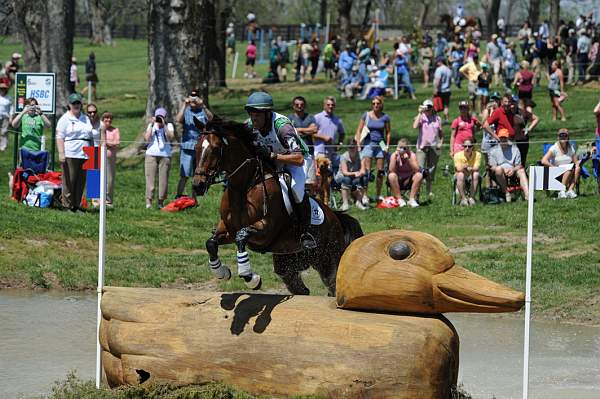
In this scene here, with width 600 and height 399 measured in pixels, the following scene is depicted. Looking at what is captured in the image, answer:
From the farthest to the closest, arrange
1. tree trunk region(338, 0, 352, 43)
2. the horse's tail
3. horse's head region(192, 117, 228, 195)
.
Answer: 1. tree trunk region(338, 0, 352, 43)
2. the horse's tail
3. horse's head region(192, 117, 228, 195)

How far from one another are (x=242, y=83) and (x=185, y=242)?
82.6ft

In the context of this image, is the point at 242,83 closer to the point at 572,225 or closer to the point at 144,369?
the point at 572,225

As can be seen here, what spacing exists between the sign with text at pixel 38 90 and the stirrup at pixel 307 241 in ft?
35.0

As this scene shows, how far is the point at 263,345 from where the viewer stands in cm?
860

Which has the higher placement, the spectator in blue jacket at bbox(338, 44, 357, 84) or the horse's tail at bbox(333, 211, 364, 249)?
the spectator in blue jacket at bbox(338, 44, 357, 84)

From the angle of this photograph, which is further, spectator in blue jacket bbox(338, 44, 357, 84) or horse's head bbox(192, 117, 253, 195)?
spectator in blue jacket bbox(338, 44, 357, 84)

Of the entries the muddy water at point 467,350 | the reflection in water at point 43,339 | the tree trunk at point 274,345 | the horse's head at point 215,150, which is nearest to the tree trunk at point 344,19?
the reflection in water at point 43,339

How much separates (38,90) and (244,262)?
11690mm

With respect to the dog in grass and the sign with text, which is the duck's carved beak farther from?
the sign with text

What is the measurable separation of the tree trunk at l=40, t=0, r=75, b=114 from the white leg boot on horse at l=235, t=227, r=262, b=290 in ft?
70.9

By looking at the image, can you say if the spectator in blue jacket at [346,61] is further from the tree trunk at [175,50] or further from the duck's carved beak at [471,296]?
the duck's carved beak at [471,296]

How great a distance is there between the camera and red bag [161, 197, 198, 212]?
19.5 m

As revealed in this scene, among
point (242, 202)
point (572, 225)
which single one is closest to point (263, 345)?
point (242, 202)

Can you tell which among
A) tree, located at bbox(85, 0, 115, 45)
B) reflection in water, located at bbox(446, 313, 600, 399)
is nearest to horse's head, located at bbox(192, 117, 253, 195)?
reflection in water, located at bbox(446, 313, 600, 399)
